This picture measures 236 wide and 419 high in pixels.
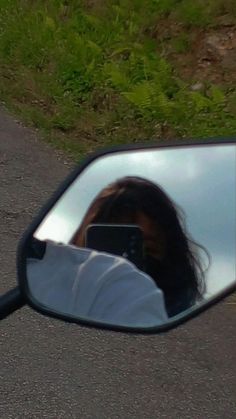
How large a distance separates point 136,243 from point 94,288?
113 mm

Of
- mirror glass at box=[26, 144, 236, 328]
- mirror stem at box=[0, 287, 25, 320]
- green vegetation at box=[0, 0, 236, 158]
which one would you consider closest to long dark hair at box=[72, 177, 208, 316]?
mirror glass at box=[26, 144, 236, 328]

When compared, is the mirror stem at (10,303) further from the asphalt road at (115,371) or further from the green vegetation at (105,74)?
the green vegetation at (105,74)

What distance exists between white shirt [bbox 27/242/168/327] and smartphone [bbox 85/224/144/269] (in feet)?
0.04

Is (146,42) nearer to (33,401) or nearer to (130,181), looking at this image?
(33,401)

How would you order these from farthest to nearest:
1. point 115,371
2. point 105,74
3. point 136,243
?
point 105,74
point 115,371
point 136,243

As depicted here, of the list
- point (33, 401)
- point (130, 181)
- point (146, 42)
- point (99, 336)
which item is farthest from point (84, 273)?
point (146, 42)

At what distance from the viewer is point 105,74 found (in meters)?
8.12

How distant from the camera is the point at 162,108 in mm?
7355

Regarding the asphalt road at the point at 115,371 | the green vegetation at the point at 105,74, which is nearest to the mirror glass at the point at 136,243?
the asphalt road at the point at 115,371

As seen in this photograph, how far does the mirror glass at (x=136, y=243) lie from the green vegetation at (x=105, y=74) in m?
5.08

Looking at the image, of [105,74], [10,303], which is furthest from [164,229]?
[105,74]

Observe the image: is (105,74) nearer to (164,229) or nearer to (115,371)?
(115,371)

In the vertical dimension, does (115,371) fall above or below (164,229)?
below

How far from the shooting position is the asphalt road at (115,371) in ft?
12.7
